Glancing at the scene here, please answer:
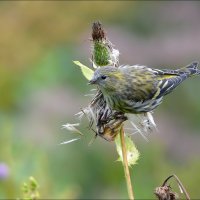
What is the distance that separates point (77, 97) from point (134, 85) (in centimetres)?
536

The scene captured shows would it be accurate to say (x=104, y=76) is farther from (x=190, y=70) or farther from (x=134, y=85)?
(x=190, y=70)

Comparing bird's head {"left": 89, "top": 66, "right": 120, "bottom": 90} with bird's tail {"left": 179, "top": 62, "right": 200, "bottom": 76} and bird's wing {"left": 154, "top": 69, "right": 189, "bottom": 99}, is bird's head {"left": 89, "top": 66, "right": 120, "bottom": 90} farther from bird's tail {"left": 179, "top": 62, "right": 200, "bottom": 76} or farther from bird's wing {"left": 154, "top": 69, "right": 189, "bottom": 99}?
bird's tail {"left": 179, "top": 62, "right": 200, "bottom": 76}

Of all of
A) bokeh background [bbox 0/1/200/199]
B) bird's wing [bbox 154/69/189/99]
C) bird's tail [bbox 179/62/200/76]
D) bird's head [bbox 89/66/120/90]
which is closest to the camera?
bird's head [bbox 89/66/120/90]

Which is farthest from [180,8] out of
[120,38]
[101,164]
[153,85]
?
[153,85]

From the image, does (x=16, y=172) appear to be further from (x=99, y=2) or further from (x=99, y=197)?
(x=99, y=2)

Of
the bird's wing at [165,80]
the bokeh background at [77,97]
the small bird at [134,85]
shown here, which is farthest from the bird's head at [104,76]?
the bokeh background at [77,97]

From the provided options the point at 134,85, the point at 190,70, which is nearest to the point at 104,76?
the point at 134,85

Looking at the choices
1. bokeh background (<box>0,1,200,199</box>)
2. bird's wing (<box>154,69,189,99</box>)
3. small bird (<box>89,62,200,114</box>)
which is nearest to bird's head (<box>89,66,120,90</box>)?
small bird (<box>89,62,200,114</box>)

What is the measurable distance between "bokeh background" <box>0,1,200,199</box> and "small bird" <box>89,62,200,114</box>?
0.28 metres

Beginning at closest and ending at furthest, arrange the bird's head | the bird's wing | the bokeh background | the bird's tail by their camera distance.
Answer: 1. the bird's head
2. the bird's wing
3. the bird's tail
4. the bokeh background

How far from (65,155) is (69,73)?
3.06 meters

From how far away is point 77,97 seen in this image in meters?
8.91

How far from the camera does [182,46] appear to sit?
1073 centimetres

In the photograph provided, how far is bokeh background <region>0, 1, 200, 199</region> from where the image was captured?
244 inches
